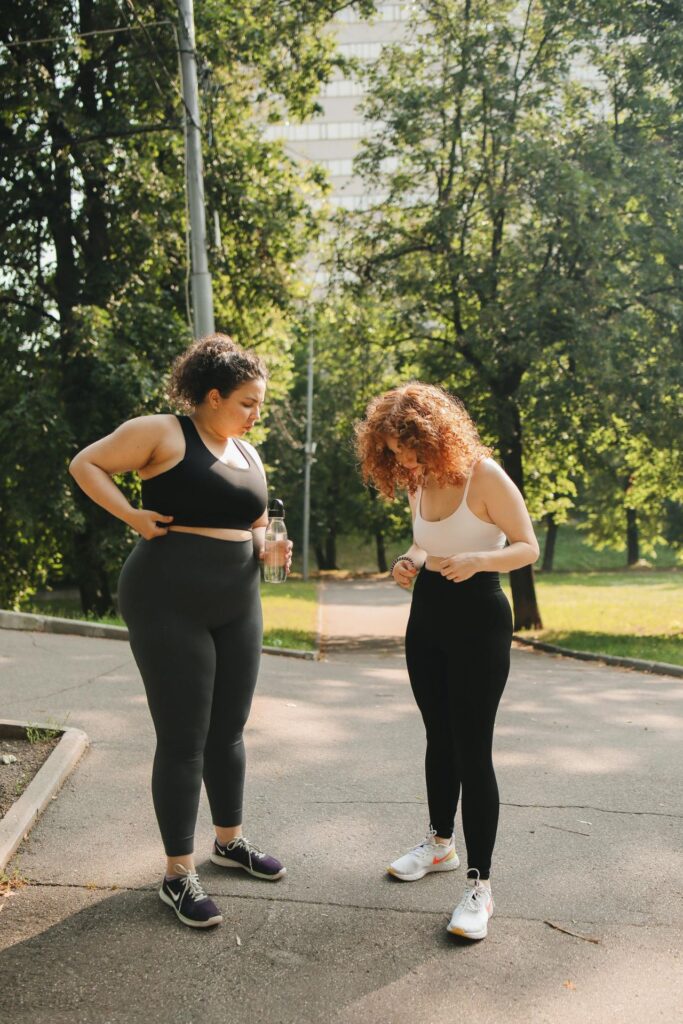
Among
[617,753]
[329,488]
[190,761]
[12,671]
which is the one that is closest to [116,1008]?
[190,761]

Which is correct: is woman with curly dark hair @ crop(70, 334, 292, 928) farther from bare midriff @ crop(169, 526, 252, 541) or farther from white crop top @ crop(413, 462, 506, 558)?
white crop top @ crop(413, 462, 506, 558)

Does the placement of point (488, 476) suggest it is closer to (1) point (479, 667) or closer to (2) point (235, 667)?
(1) point (479, 667)

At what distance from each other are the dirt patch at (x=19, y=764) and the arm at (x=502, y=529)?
97.0 inches

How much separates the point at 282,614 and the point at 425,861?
55.7 ft

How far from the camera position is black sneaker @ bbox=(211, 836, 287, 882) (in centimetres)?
380

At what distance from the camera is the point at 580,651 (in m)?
14.8

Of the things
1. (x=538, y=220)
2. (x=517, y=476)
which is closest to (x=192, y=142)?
(x=538, y=220)

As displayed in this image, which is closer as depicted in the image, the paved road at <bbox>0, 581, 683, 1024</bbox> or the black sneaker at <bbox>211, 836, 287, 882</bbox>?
the paved road at <bbox>0, 581, 683, 1024</bbox>

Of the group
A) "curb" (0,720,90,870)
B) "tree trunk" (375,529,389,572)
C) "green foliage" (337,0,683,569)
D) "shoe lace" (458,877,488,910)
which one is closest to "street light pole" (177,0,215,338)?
"green foliage" (337,0,683,569)

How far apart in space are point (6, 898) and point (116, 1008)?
96 centimetres

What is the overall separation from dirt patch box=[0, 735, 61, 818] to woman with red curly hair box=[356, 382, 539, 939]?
218cm

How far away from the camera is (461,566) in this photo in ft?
10.8

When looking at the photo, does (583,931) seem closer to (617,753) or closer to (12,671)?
(617,753)

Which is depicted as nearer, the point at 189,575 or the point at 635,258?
the point at 189,575
